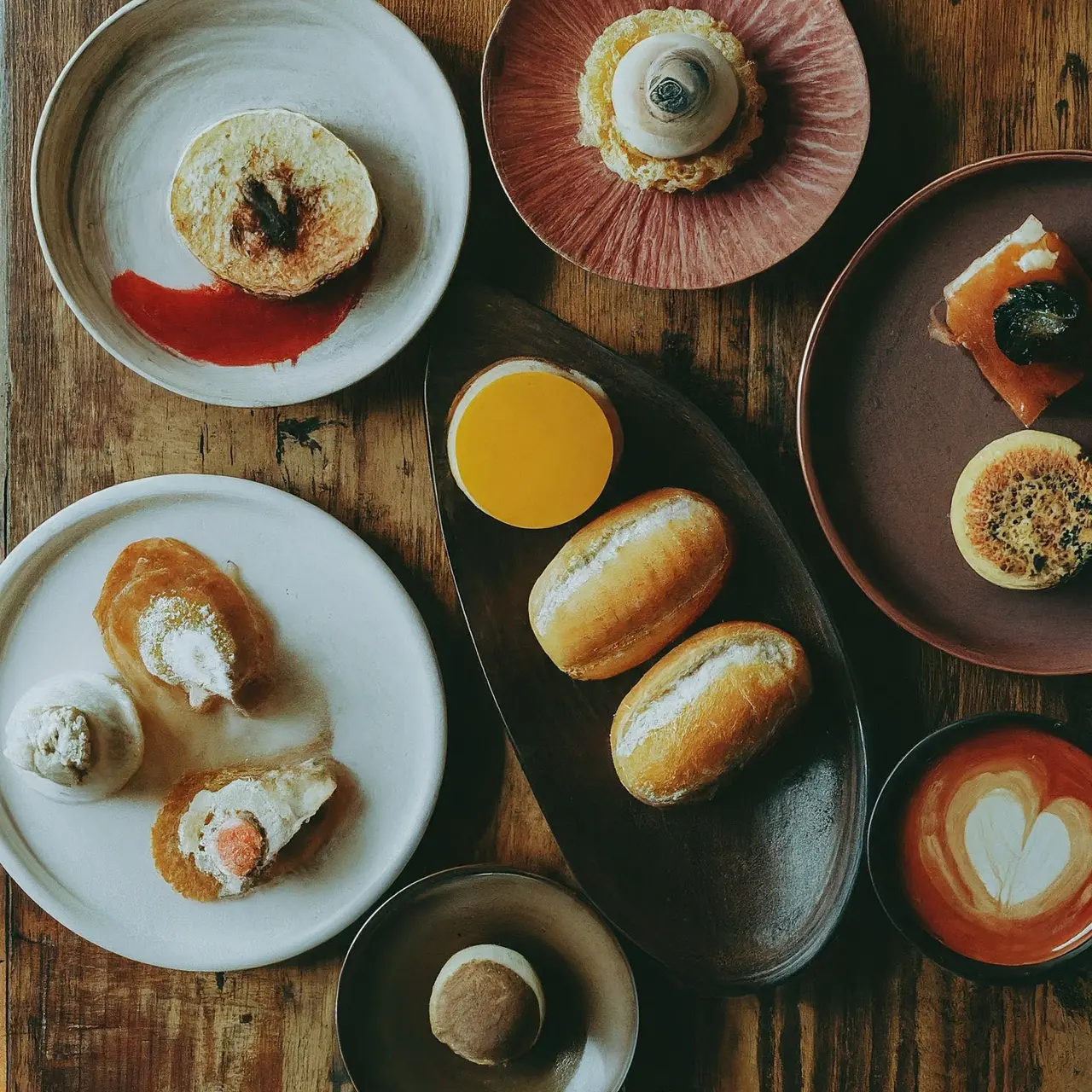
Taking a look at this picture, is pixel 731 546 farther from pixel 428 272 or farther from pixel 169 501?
pixel 169 501

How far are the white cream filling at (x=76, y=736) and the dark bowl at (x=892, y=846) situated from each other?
3.23 feet

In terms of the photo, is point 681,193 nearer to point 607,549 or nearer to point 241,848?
point 607,549

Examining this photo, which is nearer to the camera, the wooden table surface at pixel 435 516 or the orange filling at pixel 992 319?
the orange filling at pixel 992 319

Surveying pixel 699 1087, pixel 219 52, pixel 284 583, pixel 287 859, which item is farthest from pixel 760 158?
pixel 699 1087

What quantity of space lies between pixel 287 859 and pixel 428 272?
31.8 inches

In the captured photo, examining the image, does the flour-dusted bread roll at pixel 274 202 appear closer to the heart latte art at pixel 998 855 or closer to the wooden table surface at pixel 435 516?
the wooden table surface at pixel 435 516

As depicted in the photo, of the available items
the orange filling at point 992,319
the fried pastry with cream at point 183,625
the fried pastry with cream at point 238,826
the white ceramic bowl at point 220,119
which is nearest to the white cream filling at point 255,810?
the fried pastry with cream at point 238,826

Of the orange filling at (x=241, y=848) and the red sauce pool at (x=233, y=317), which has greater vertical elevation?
the red sauce pool at (x=233, y=317)

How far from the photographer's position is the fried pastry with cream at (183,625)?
1166 mm

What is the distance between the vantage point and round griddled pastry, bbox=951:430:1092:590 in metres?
1.10

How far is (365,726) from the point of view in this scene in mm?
1229

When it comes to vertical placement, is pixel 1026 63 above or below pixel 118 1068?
above

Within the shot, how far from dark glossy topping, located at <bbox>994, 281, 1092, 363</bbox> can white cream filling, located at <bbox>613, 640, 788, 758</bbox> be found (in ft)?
1.51

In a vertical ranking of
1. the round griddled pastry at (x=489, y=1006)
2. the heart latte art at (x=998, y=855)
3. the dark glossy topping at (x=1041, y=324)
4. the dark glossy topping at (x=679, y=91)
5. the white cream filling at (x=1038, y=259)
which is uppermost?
the dark glossy topping at (x=679, y=91)
